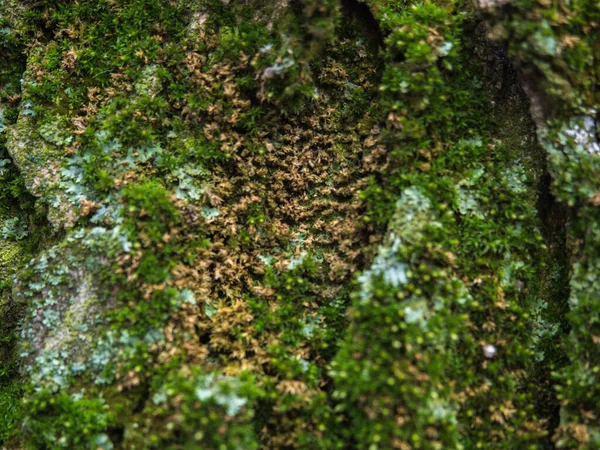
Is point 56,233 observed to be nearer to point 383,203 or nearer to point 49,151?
point 49,151

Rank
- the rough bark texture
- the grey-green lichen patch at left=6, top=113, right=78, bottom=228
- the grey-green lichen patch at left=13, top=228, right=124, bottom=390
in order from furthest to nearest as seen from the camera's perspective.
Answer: the grey-green lichen patch at left=6, top=113, right=78, bottom=228, the grey-green lichen patch at left=13, top=228, right=124, bottom=390, the rough bark texture

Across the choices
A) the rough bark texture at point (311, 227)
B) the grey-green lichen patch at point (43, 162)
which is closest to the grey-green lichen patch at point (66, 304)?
the rough bark texture at point (311, 227)

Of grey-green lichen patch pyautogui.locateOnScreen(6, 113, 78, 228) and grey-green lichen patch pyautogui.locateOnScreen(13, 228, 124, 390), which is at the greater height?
grey-green lichen patch pyautogui.locateOnScreen(6, 113, 78, 228)

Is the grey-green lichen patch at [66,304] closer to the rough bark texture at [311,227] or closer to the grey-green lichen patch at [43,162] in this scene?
the rough bark texture at [311,227]

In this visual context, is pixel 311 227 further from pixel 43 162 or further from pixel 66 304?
pixel 43 162

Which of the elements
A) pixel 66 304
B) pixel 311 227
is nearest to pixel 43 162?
pixel 66 304

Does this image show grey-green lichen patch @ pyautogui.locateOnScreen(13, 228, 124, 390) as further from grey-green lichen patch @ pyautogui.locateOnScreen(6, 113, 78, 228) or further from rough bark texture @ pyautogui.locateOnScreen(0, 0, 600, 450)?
grey-green lichen patch @ pyautogui.locateOnScreen(6, 113, 78, 228)

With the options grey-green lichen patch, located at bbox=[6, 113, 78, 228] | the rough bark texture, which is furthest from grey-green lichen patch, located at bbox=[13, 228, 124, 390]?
grey-green lichen patch, located at bbox=[6, 113, 78, 228]

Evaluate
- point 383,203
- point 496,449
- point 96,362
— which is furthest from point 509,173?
point 96,362
